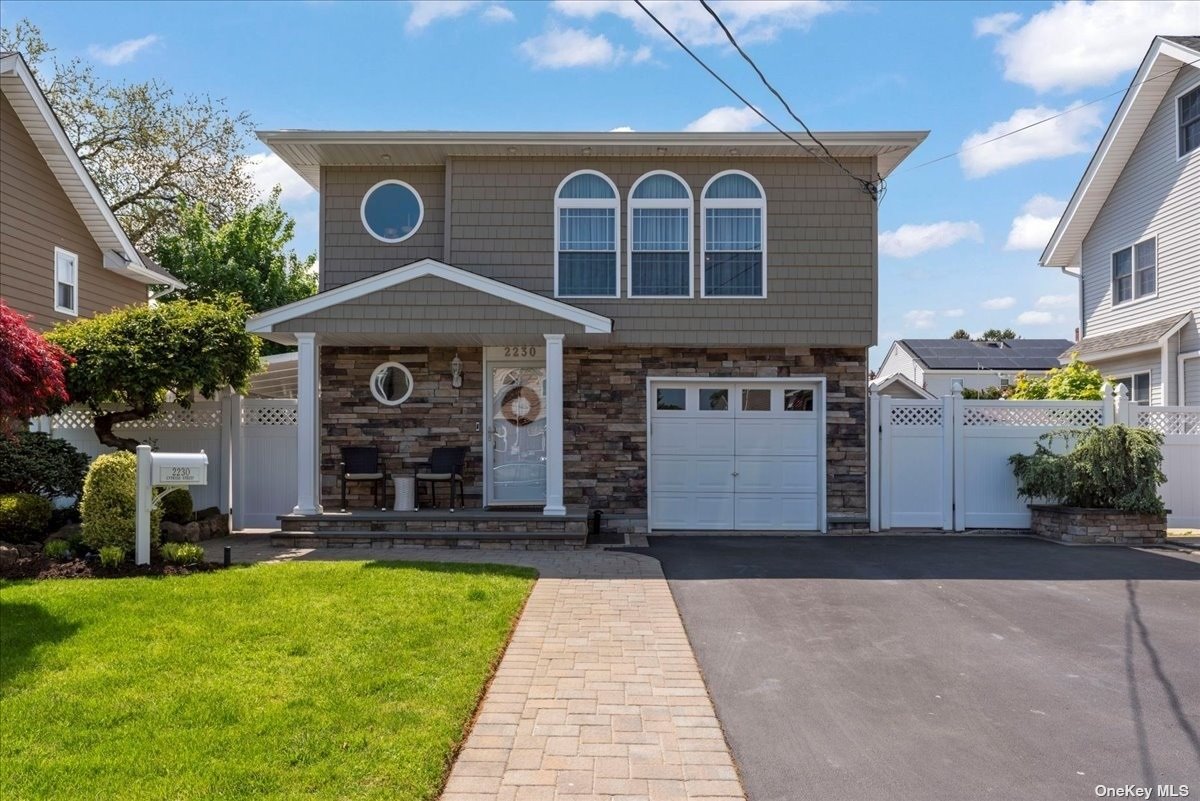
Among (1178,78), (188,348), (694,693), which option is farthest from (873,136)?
(188,348)

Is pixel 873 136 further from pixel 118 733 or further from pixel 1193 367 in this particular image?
pixel 118 733

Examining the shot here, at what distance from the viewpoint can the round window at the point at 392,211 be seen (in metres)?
12.0

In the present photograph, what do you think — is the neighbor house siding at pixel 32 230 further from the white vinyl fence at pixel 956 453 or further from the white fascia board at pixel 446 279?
the white vinyl fence at pixel 956 453

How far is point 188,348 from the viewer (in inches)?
408

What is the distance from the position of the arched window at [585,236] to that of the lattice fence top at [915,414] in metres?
4.61

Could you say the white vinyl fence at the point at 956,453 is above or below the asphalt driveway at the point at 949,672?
above

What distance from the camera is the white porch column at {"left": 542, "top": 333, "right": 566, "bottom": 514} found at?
10.4 m

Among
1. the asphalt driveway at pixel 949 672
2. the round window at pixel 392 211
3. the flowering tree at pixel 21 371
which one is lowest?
the asphalt driveway at pixel 949 672

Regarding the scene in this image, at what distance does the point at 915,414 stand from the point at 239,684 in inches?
393

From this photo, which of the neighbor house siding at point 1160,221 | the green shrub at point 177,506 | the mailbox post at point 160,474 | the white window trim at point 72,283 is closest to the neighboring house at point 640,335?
the green shrub at point 177,506

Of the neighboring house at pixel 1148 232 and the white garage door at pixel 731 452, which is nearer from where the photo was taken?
the white garage door at pixel 731 452

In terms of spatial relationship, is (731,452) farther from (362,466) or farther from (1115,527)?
(362,466)

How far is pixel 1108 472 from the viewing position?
10789 millimetres

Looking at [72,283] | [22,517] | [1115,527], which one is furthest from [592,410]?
[72,283]
